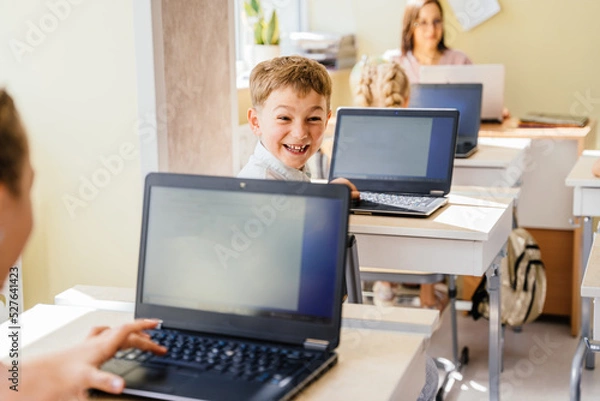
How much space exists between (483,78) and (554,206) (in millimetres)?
721

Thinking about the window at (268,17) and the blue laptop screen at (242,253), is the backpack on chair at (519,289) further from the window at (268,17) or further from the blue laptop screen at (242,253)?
the blue laptop screen at (242,253)

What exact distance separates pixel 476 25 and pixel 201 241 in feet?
12.9

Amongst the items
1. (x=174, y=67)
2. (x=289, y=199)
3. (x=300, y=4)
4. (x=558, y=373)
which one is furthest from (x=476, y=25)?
(x=289, y=199)

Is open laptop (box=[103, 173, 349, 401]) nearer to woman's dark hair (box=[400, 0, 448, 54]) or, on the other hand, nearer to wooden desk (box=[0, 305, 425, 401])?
wooden desk (box=[0, 305, 425, 401])

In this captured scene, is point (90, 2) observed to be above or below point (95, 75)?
above

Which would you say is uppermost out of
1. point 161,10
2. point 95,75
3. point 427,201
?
point 161,10

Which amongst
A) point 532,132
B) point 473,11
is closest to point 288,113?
point 532,132

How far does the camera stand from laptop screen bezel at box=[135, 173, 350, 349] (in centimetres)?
108

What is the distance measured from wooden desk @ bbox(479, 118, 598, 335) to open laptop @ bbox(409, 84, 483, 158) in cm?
32

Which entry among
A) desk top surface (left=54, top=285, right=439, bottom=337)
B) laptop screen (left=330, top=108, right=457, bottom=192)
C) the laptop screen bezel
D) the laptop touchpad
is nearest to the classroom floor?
laptop screen (left=330, top=108, right=457, bottom=192)

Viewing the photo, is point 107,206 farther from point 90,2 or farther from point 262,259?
point 262,259

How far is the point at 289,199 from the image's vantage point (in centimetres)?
112

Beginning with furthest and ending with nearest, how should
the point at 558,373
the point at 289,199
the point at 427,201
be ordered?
the point at 558,373 → the point at 427,201 → the point at 289,199

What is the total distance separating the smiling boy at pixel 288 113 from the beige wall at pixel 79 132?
319 millimetres
